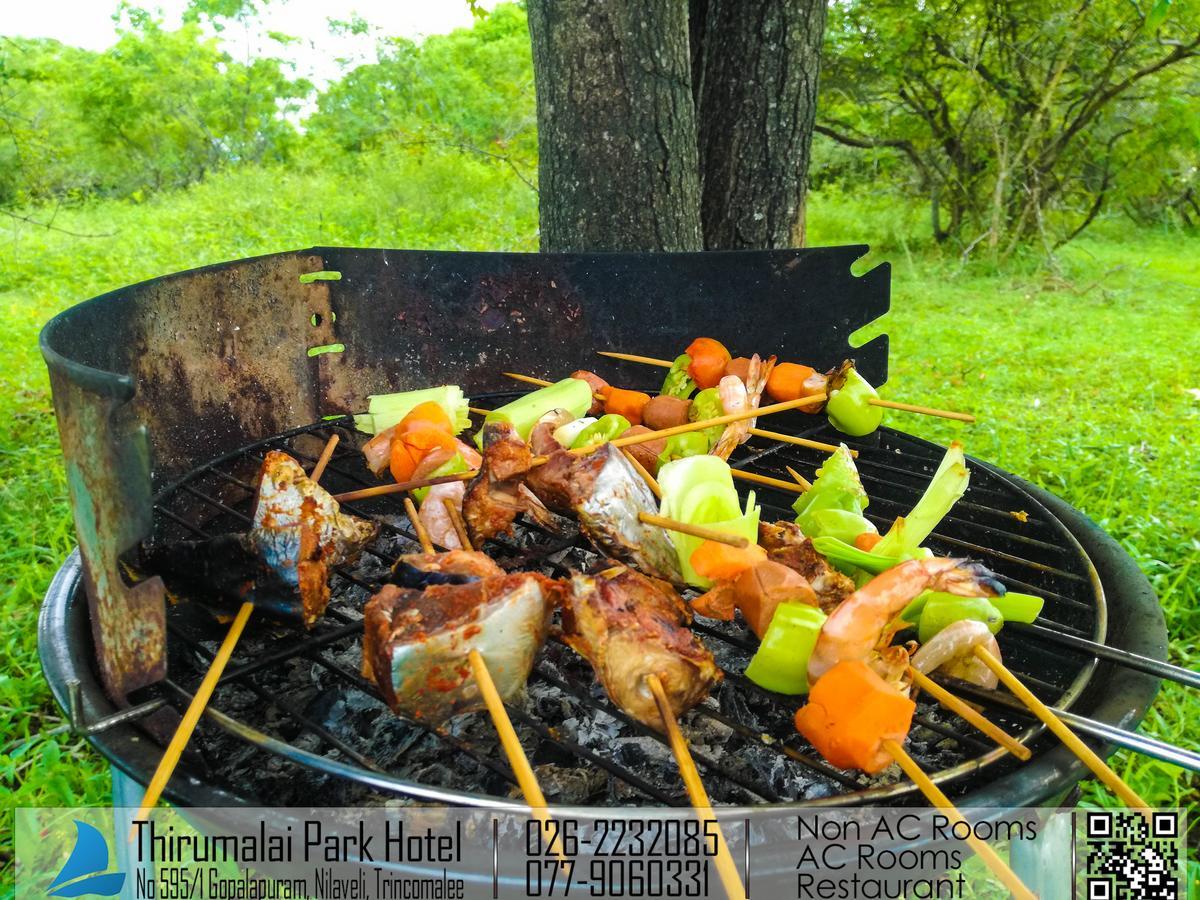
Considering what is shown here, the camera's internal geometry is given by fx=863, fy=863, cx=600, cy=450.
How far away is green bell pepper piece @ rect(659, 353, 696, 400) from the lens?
3.00 m

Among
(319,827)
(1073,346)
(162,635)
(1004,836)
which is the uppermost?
(162,635)

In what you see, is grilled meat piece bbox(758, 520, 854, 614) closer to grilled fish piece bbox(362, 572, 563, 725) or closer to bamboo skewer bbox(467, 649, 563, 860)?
grilled fish piece bbox(362, 572, 563, 725)

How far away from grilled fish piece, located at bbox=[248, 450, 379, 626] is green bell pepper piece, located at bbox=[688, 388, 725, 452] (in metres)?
1.16

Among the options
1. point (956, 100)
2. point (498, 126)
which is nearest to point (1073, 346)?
point (956, 100)

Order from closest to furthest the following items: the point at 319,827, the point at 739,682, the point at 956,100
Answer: the point at 319,827 → the point at 739,682 → the point at 956,100

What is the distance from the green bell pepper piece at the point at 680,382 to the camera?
118 inches

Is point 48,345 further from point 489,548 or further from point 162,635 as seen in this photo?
point 489,548

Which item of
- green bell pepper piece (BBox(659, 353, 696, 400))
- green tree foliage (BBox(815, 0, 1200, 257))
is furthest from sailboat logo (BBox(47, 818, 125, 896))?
green tree foliage (BBox(815, 0, 1200, 257))

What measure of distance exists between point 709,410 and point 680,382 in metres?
0.32

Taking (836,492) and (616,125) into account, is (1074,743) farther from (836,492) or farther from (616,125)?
(616,125)

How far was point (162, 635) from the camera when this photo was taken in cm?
152

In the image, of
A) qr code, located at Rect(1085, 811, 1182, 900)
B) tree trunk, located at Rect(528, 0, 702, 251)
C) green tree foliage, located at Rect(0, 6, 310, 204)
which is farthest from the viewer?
green tree foliage, located at Rect(0, 6, 310, 204)

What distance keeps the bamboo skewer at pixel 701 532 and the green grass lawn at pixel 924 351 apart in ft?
6.00

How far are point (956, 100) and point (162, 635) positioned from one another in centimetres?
1338
